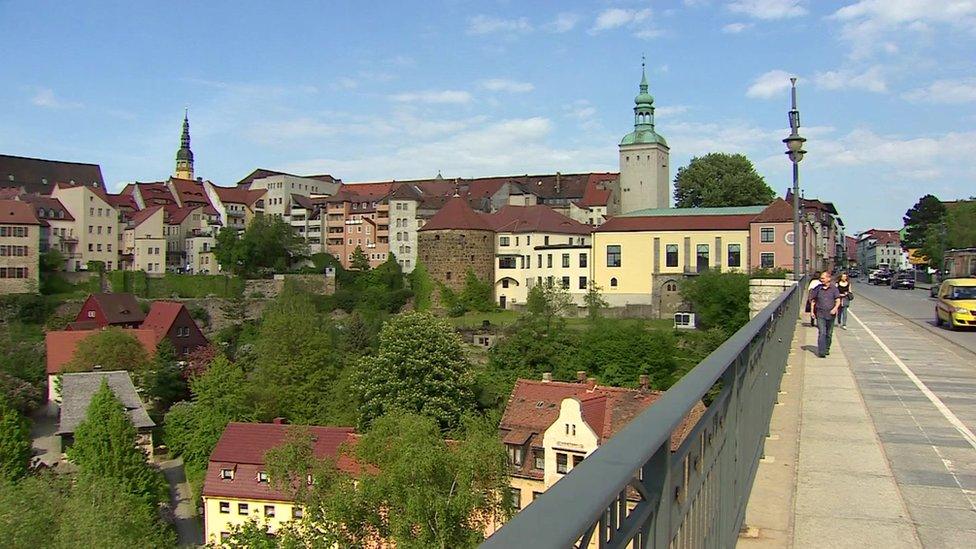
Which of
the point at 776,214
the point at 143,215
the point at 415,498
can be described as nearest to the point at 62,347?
the point at 143,215

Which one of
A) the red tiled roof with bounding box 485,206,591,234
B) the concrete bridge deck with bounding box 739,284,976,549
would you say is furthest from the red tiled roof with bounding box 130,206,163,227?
the concrete bridge deck with bounding box 739,284,976,549

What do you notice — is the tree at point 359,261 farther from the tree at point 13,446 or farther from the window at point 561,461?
the window at point 561,461

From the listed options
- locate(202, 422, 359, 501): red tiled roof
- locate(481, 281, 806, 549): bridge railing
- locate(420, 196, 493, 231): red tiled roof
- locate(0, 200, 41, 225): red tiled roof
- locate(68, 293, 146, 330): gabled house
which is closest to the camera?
locate(481, 281, 806, 549): bridge railing

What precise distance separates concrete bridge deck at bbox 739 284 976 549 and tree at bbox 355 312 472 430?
106 feet

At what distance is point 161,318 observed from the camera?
221ft

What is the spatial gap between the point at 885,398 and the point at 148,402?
5067 cm

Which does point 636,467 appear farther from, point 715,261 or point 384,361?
point 715,261

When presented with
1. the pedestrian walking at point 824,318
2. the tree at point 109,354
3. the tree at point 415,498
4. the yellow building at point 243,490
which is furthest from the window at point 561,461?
the tree at point 109,354

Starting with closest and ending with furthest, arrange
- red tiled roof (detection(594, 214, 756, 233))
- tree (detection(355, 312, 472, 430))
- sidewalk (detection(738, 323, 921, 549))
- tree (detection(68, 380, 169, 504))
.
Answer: sidewalk (detection(738, 323, 921, 549)), tree (detection(68, 380, 169, 504)), tree (detection(355, 312, 472, 430)), red tiled roof (detection(594, 214, 756, 233))

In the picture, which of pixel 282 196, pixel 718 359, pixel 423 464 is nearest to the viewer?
pixel 718 359

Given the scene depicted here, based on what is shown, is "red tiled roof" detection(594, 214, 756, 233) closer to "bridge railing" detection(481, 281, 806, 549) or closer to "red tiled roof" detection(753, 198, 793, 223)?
"red tiled roof" detection(753, 198, 793, 223)

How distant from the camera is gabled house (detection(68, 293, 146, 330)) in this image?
66750 mm

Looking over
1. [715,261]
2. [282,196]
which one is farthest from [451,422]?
[282,196]

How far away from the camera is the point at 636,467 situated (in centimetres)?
166
